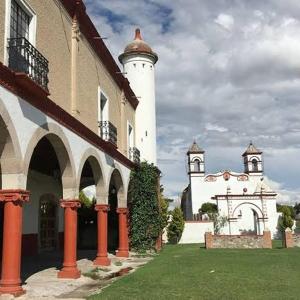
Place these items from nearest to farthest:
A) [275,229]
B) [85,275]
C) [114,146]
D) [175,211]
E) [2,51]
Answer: [2,51] → [85,275] → [114,146] → [175,211] → [275,229]

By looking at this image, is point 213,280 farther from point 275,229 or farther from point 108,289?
point 275,229

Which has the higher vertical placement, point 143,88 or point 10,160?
point 143,88

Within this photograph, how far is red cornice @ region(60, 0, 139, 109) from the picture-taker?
1412 centimetres

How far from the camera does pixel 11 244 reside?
9.76 m

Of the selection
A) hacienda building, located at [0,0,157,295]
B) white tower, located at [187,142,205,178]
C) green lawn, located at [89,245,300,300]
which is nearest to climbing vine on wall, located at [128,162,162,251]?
hacienda building, located at [0,0,157,295]

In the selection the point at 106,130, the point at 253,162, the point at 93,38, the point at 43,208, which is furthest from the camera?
the point at 253,162

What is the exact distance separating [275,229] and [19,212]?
4074cm

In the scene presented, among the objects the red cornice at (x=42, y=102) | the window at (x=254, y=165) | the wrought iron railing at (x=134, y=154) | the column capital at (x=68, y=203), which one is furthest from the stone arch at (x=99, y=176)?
the window at (x=254, y=165)

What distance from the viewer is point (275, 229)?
47.1 meters

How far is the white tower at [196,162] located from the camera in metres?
63.6

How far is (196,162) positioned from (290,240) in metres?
35.2

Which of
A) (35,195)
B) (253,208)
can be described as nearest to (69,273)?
(35,195)

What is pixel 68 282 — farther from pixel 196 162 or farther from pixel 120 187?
pixel 196 162

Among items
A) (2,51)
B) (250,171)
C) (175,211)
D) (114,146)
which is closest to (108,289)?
(2,51)
